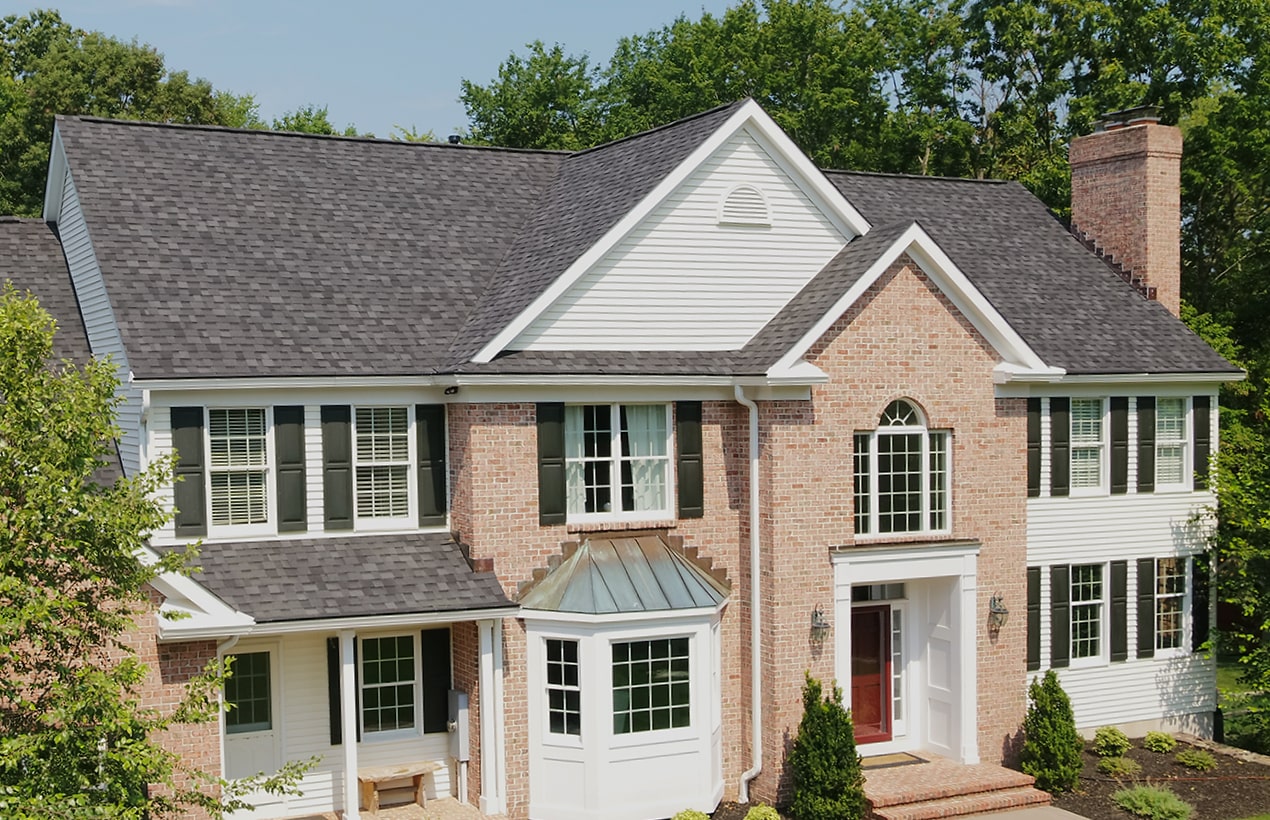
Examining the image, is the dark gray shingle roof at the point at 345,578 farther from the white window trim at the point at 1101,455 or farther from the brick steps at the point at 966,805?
the white window trim at the point at 1101,455

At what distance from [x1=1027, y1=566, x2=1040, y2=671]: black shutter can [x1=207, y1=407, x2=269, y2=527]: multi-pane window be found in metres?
12.8

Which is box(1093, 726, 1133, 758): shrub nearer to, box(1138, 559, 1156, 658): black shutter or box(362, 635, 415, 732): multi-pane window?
box(1138, 559, 1156, 658): black shutter

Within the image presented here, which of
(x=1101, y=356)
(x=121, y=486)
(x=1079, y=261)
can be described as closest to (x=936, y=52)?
(x=1079, y=261)

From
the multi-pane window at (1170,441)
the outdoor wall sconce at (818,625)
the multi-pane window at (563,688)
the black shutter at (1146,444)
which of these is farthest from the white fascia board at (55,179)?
the multi-pane window at (1170,441)

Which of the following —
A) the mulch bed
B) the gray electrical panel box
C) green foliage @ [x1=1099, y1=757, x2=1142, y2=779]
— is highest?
the gray electrical panel box

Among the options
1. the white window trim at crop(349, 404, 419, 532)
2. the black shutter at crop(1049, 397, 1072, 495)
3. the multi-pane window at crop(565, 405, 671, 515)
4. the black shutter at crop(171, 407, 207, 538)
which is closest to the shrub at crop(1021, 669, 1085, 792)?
the black shutter at crop(1049, 397, 1072, 495)

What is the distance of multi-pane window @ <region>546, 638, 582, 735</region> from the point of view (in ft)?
61.8

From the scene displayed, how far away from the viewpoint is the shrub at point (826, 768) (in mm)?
18750

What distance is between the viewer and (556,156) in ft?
81.8

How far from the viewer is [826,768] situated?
1880cm

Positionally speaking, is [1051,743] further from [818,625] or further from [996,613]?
[818,625]

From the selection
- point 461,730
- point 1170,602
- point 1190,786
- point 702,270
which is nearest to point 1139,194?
point 1170,602

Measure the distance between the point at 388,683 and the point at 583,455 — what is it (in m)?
4.29

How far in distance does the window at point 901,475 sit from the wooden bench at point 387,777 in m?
7.42
